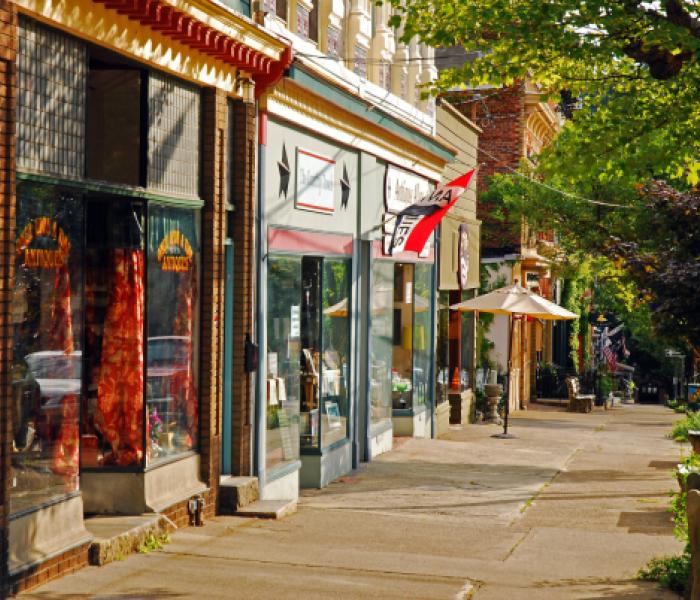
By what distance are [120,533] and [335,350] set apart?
7114 millimetres

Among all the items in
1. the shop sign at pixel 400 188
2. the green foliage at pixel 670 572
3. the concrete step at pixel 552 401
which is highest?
the shop sign at pixel 400 188

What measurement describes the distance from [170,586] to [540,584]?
3.00 m

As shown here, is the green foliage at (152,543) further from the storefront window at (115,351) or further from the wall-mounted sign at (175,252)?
the wall-mounted sign at (175,252)

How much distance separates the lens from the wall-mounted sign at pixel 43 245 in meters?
8.62

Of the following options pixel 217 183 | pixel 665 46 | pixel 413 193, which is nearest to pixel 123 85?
pixel 217 183

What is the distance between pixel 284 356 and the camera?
47.0 ft

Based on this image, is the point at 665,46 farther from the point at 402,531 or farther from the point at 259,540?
the point at 259,540

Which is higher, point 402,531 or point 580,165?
point 580,165

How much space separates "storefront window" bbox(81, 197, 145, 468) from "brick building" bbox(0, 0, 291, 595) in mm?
12

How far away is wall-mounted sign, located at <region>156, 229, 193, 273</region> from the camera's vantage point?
→ 1109 cm

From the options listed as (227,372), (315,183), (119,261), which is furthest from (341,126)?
(119,261)

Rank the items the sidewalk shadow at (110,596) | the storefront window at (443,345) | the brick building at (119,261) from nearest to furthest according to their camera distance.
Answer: the sidewalk shadow at (110,596)
the brick building at (119,261)
the storefront window at (443,345)

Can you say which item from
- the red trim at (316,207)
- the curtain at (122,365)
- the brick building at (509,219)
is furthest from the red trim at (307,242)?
the brick building at (509,219)

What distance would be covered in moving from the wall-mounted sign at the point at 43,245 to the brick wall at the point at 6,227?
1.21 ft
